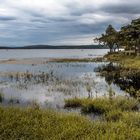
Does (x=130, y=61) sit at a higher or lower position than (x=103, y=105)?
lower

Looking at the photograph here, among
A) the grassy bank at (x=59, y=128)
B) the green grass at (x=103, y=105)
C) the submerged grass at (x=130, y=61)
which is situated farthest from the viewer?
the submerged grass at (x=130, y=61)

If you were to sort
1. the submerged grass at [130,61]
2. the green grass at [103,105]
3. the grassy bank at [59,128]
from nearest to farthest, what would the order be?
the grassy bank at [59,128], the green grass at [103,105], the submerged grass at [130,61]

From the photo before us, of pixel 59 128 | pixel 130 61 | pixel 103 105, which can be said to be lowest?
pixel 130 61

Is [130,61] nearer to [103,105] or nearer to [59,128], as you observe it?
[103,105]

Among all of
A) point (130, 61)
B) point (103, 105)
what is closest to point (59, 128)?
point (103, 105)

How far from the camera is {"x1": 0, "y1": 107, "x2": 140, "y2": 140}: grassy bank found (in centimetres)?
1445

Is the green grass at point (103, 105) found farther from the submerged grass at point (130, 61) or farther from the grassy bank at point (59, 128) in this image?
the submerged grass at point (130, 61)

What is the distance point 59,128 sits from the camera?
15.5 metres

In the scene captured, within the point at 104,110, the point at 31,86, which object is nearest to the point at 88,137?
the point at 104,110

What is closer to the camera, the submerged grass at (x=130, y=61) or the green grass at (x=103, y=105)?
the green grass at (x=103, y=105)

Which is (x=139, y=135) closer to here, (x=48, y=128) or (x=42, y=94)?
(x=48, y=128)

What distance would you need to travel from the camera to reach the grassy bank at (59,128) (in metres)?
14.5

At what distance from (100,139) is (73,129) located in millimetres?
1695

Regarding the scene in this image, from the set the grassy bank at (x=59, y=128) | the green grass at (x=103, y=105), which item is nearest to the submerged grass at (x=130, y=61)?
the green grass at (x=103, y=105)
